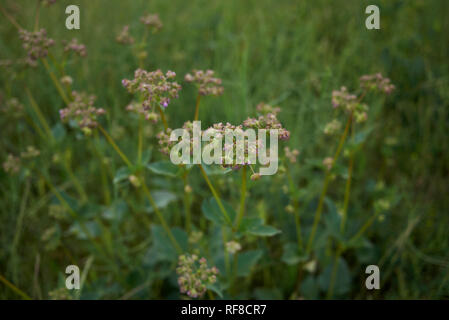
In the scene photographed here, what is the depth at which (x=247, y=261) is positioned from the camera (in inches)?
87.3

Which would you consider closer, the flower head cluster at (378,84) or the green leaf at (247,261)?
the flower head cluster at (378,84)

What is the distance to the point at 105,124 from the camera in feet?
11.5

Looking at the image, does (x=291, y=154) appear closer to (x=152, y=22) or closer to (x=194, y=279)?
(x=194, y=279)

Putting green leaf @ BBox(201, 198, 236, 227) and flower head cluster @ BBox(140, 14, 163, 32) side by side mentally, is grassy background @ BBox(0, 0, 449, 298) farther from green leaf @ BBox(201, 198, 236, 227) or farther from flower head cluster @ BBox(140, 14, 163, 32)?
flower head cluster @ BBox(140, 14, 163, 32)

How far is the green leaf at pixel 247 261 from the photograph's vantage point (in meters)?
2.18

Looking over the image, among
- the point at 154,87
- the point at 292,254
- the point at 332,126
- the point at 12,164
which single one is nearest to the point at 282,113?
the point at 332,126

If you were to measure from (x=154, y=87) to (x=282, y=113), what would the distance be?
1617 millimetres

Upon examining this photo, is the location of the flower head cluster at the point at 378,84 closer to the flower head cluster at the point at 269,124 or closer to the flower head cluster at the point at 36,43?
the flower head cluster at the point at 269,124

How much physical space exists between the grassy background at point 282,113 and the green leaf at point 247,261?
32 centimetres

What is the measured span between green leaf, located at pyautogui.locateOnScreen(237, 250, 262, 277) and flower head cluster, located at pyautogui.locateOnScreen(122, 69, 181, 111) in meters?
1.13

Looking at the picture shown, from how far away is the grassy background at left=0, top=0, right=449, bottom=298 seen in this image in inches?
102

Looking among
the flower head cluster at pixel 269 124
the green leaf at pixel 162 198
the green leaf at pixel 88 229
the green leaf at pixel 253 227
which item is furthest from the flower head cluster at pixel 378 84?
the green leaf at pixel 88 229
